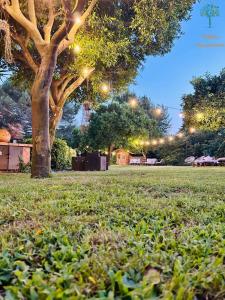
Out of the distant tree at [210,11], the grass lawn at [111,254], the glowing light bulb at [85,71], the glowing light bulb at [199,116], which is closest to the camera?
the grass lawn at [111,254]

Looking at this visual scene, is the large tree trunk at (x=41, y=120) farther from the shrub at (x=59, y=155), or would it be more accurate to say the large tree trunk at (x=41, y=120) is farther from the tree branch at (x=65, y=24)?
the shrub at (x=59, y=155)

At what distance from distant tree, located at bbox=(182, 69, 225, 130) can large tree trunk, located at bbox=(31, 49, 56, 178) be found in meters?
10.8

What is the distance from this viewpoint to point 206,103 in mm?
15555

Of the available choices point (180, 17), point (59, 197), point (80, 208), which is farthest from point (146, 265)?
point (180, 17)

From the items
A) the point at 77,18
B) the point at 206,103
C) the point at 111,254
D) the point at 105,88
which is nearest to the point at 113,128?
the point at 206,103

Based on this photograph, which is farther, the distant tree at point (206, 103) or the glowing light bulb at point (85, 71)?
the distant tree at point (206, 103)

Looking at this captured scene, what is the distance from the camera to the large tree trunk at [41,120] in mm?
6199

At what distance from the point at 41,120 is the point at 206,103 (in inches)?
438

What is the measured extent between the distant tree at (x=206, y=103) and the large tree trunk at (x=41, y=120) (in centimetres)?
1082

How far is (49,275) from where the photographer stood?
1055mm

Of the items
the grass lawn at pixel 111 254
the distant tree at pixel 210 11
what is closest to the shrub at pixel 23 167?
the distant tree at pixel 210 11

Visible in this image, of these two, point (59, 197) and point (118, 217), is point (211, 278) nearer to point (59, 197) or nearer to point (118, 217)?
point (118, 217)

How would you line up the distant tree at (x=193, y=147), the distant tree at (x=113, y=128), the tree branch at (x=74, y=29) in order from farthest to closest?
the distant tree at (x=193, y=147) → the distant tree at (x=113, y=128) → the tree branch at (x=74, y=29)

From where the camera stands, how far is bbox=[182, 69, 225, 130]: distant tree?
1551 centimetres
